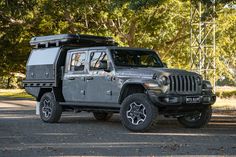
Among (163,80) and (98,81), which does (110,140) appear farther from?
(98,81)

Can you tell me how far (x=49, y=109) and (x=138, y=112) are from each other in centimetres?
362

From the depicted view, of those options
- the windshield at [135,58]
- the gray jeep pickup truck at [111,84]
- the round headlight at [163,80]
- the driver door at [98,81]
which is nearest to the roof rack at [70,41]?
the gray jeep pickup truck at [111,84]

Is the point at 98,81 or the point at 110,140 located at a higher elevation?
the point at 98,81

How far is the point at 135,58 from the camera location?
12789 mm

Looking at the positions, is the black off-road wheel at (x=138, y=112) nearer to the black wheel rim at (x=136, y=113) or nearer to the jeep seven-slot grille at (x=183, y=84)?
the black wheel rim at (x=136, y=113)

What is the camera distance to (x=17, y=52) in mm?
37781

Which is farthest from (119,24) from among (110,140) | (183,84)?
(110,140)

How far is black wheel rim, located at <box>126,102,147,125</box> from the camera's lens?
11289mm

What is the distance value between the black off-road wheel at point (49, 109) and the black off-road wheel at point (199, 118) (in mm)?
3518

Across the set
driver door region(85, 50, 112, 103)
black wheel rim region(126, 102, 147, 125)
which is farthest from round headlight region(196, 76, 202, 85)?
driver door region(85, 50, 112, 103)

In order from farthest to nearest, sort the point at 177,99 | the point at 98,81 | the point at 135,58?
the point at 135,58
the point at 98,81
the point at 177,99

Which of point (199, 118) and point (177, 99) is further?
point (199, 118)

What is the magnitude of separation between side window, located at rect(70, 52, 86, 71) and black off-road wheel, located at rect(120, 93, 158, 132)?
2126 mm

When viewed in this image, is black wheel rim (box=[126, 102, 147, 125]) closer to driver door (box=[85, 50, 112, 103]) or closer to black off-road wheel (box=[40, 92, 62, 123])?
driver door (box=[85, 50, 112, 103])
